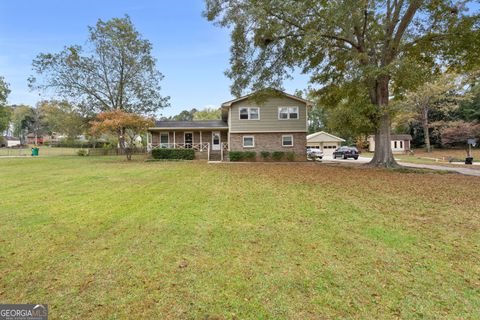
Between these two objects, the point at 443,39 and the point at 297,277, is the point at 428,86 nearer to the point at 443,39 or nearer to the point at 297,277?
the point at 443,39

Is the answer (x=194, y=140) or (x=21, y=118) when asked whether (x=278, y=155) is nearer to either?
(x=194, y=140)

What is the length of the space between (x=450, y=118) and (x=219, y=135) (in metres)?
37.3

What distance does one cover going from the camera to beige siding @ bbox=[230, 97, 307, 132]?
21.5m

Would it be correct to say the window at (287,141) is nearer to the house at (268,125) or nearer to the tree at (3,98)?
the house at (268,125)

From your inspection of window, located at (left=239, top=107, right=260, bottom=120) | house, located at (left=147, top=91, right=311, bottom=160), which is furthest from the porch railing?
window, located at (left=239, top=107, right=260, bottom=120)

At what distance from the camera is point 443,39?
41.2 feet

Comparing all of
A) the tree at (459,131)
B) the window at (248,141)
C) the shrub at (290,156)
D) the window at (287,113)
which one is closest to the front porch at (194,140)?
the window at (248,141)

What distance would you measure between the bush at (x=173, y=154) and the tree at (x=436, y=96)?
87.2 ft

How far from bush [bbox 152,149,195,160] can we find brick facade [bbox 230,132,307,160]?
407cm

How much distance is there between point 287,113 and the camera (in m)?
21.6

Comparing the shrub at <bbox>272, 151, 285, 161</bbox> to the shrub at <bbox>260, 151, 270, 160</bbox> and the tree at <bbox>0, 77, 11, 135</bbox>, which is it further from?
the tree at <bbox>0, 77, 11, 135</bbox>

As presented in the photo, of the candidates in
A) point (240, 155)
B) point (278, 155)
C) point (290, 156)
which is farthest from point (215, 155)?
point (290, 156)

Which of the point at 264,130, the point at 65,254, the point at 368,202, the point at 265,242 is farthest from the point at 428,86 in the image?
the point at 65,254

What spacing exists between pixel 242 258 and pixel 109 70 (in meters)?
30.7
